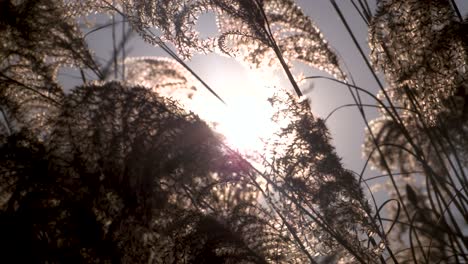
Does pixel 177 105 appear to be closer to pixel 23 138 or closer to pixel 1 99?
pixel 23 138

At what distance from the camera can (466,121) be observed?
3527mm

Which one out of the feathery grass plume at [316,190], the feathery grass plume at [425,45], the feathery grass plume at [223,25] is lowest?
the feathery grass plume at [316,190]

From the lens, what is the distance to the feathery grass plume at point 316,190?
2.28 metres

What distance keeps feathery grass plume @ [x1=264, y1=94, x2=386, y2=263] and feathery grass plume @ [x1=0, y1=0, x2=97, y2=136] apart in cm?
206

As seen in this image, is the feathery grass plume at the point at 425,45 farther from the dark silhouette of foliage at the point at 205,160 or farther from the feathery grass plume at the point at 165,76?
the feathery grass plume at the point at 165,76

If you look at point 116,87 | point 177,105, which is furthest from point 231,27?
point 116,87

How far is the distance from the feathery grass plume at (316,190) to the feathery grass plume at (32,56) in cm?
206

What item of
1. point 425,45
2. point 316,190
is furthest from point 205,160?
point 425,45

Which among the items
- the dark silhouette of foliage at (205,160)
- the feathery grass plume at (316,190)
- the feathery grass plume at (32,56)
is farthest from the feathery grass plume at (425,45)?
the feathery grass plume at (32,56)

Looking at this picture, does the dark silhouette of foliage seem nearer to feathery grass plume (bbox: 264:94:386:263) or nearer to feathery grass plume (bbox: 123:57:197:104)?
feathery grass plume (bbox: 264:94:386:263)

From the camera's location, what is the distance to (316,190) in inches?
91.4

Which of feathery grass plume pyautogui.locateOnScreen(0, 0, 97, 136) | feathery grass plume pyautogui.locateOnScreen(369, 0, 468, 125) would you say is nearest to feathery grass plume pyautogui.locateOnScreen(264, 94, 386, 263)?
feathery grass plume pyautogui.locateOnScreen(369, 0, 468, 125)

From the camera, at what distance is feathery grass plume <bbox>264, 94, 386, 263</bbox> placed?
228cm

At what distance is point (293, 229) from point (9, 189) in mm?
2004
